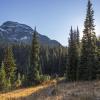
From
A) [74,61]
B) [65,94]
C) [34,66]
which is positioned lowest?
[65,94]

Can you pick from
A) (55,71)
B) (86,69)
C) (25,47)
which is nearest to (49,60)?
(55,71)

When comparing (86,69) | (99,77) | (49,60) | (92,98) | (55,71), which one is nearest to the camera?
(92,98)

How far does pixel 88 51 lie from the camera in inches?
1829

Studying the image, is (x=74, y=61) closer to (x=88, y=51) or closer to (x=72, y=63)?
(x=72, y=63)

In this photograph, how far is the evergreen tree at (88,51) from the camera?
145 ft

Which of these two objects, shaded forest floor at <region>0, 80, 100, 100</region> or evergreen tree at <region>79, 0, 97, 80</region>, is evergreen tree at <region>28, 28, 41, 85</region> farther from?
shaded forest floor at <region>0, 80, 100, 100</region>

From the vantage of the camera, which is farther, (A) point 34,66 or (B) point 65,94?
(A) point 34,66

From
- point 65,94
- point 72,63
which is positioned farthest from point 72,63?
point 65,94

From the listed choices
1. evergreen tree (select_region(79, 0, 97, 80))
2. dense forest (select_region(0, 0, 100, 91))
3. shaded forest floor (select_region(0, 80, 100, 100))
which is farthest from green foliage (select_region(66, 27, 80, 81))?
shaded forest floor (select_region(0, 80, 100, 100))

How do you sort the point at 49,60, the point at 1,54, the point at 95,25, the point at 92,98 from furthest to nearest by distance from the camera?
the point at 1,54 → the point at 49,60 → the point at 95,25 → the point at 92,98

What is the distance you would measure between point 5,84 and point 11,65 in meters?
6.47

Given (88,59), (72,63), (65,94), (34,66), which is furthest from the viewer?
(34,66)

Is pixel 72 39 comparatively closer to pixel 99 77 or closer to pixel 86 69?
pixel 86 69

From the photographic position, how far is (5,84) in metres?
62.2
